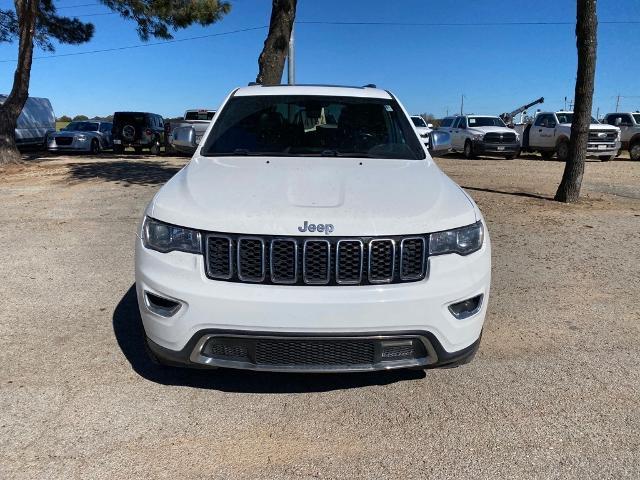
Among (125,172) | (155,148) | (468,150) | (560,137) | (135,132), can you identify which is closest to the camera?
(125,172)

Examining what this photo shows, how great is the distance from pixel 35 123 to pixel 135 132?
5378 mm

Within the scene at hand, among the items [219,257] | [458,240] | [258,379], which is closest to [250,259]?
[219,257]

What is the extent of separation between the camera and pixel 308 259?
2.75 m

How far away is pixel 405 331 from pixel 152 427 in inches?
55.4

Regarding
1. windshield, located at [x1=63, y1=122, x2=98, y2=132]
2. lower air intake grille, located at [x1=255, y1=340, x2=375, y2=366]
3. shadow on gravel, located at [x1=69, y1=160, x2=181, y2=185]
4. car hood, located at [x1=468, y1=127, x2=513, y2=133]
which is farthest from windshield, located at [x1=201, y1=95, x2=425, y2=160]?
windshield, located at [x1=63, y1=122, x2=98, y2=132]

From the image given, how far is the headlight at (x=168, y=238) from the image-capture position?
111 inches

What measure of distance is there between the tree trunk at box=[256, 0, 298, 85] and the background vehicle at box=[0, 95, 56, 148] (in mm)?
16503

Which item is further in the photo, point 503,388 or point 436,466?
point 503,388

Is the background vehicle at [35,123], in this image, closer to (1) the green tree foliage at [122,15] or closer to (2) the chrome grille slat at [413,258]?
(1) the green tree foliage at [122,15]

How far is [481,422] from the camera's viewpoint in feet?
9.55

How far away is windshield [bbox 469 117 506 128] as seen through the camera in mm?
23500

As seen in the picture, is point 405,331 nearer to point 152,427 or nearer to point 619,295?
point 152,427

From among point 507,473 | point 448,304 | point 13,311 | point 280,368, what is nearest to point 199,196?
point 280,368

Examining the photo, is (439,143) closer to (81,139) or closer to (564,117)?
(564,117)
